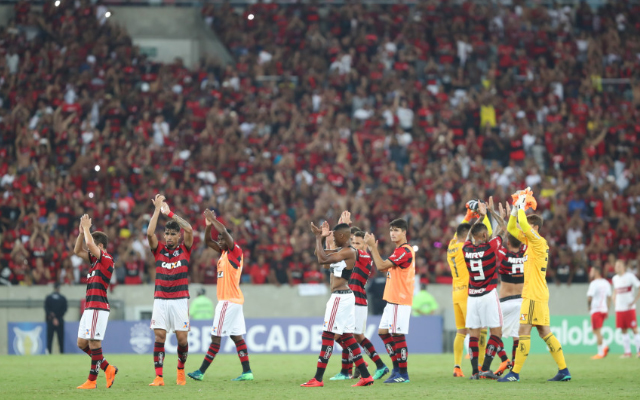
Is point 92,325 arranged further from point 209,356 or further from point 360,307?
point 360,307

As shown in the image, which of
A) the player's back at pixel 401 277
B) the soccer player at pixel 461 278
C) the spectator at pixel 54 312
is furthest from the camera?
the spectator at pixel 54 312

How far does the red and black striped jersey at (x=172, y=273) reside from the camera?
1353cm

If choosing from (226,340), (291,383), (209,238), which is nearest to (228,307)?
(209,238)

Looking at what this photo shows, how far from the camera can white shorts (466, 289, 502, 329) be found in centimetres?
1411

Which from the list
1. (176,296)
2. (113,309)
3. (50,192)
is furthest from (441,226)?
(176,296)

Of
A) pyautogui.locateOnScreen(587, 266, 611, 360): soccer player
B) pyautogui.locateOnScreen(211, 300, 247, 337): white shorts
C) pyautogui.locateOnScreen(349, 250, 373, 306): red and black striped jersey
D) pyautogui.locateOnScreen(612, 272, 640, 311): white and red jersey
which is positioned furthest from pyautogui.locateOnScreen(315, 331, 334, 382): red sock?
pyautogui.locateOnScreen(612, 272, 640, 311): white and red jersey

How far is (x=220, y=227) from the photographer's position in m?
13.7

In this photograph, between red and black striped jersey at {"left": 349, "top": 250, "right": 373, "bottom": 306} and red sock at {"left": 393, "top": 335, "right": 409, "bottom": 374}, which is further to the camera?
red and black striped jersey at {"left": 349, "top": 250, "right": 373, "bottom": 306}

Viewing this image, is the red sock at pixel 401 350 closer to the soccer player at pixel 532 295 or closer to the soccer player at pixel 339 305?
the soccer player at pixel 339 305

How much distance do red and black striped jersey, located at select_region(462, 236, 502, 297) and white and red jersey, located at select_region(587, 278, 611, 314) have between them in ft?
29.0

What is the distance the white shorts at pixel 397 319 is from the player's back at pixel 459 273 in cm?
197

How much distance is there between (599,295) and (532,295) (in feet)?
30.5

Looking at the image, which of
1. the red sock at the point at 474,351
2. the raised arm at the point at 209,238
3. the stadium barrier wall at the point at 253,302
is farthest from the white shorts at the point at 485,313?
the stadium barrier wall at the point at 253,302

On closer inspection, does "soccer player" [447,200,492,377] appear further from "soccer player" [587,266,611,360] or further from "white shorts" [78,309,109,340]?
"soccer player" [587,266,611,360]
